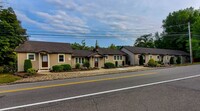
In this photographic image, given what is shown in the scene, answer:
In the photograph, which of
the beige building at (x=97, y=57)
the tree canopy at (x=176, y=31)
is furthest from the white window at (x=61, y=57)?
the tree canopy at (x=176, y=31)

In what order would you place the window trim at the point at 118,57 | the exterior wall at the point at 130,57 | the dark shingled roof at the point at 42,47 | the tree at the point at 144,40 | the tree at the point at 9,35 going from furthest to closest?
1. the tree at the point at 144,40
2. the exterior wall at the point at 130,57
3. the window trim at the point at 118,57
4. the tree at the point at 9,35
5. the dark shingled roof at the point at 42,47

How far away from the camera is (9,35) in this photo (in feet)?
117

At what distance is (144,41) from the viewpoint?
75250mm

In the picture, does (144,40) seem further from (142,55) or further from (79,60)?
(79,60)

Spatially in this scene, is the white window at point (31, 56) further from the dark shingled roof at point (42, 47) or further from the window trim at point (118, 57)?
the window trim at point (118, 57)

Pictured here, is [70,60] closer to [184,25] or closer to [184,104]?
[184,104]

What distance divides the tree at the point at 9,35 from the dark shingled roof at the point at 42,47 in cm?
400

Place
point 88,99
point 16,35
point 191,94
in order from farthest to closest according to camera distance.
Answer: point 16,35
point 191,94
point 88,99

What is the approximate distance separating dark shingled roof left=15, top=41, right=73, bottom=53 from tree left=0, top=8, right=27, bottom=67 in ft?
13.1

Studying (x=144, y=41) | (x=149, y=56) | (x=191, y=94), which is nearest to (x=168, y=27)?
(x=144, y=41)

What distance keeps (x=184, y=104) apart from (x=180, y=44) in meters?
59.9

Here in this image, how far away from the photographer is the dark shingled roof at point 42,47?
26595mm

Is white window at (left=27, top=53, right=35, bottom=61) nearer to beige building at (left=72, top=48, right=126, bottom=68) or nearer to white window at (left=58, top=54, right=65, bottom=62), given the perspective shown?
white window at (left=58, top=54, right=65, bottom=62)

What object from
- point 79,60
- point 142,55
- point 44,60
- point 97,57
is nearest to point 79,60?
point 79,60
